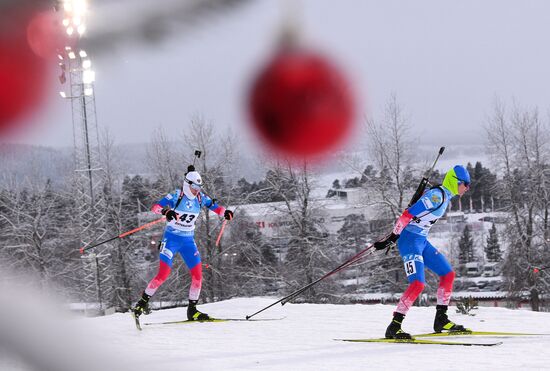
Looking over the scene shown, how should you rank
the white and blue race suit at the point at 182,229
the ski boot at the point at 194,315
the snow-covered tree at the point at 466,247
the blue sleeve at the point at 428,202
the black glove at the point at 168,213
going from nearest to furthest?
the blue sleeve at the point at 428,202 < the black glove at the point at 168,213 < the white and blue race suit at the point at 182,229 < the ski boot at the point at 194,315 < the snow-covered tree at the point at 466,247

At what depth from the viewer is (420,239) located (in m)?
7.05

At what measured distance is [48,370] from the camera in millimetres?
431

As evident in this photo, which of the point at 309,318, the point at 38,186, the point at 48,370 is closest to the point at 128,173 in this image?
the point at 38,186

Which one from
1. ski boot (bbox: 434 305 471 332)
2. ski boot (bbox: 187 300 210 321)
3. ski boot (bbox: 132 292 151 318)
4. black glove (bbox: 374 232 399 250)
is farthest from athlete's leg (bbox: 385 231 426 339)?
ski boot (bbox: 132 292 151 318)

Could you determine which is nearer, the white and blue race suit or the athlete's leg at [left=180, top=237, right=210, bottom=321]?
the white and blue race suit

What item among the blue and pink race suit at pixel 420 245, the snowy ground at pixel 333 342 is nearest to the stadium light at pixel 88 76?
the snowy ground at pixel 333 342

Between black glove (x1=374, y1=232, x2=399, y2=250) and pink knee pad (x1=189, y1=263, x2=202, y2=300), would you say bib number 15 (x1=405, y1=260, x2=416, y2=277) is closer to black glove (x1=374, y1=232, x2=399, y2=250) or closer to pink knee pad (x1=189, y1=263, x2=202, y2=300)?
black glove (x1=374, y1=232, x2=399, y2=250)

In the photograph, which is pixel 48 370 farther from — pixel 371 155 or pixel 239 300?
pixel 371 155

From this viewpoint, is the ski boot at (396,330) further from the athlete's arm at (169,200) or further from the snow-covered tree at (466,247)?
the snow-covered tree at (466,247)

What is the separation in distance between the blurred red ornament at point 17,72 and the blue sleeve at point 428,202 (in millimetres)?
6061

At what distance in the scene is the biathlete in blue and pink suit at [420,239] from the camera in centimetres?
680

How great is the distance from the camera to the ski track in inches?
223

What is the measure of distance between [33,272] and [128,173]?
0.78 metres

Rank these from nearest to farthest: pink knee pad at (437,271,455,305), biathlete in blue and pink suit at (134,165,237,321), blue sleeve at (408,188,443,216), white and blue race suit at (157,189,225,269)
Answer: blue sleeve at (408,188,443,216)
pink knee pad at (437,271,455,305)
biathlete in blue and pink suit at (134,165,237,321)
white and blue race suit at (157,189,225,269)
